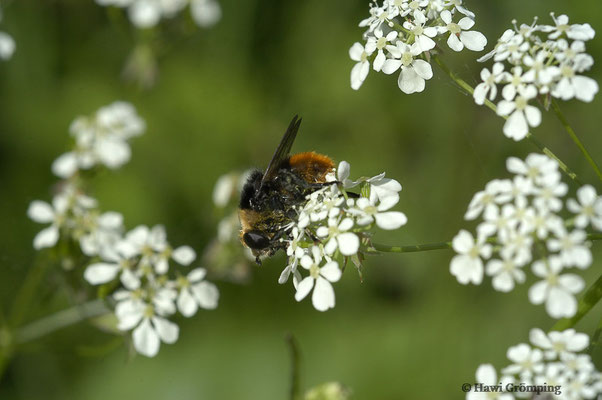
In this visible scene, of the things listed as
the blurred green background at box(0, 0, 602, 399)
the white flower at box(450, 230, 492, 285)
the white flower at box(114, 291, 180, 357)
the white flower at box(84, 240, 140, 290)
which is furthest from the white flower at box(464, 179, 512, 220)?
the blurred green background at box(0, 0, 602, 399)

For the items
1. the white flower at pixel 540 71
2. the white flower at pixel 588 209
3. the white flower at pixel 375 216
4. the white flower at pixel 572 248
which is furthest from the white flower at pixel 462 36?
the white flower at pixel 572 248

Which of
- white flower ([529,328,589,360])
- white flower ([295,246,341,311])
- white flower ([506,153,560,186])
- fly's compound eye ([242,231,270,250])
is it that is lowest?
white flower ([529,328,589,360])

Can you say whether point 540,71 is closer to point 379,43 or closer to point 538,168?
point 538,168

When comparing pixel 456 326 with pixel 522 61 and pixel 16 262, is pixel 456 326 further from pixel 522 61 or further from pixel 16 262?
pixel 16 262

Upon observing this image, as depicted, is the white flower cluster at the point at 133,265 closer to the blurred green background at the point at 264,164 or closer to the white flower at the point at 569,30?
the blurred green background at the point at 264,164

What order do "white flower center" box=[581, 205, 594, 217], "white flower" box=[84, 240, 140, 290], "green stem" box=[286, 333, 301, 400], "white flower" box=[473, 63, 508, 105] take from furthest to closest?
"white flower" box=[84, 240, 140, 290], "green stem" box=[286, 333, 301, 400], "white flower" box=[473, 63, 508, 105], "white flower center" box=[581, 205, 594, 217]

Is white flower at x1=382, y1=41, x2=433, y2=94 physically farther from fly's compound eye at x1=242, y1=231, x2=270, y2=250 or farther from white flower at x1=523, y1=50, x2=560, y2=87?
fly's compound eye at x1=242, y1=231, x2=270, y2=250
